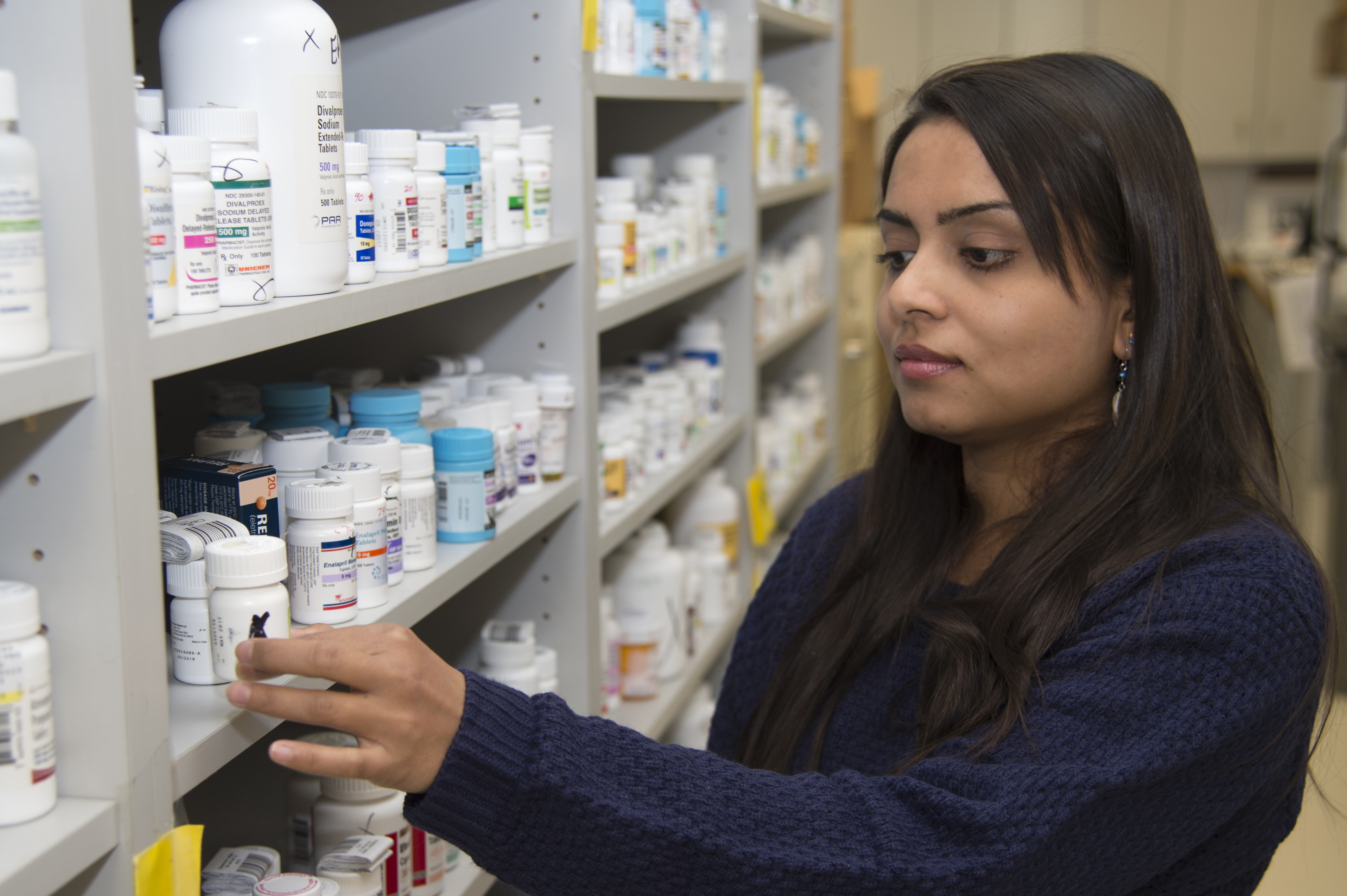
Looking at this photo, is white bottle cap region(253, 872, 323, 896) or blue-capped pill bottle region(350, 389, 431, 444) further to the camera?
blue-capped pill bottle region(350, 389, 431, 444)

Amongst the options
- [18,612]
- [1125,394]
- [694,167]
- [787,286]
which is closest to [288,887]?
[18,612]

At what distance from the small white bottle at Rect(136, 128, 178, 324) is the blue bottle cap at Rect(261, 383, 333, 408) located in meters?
0.42

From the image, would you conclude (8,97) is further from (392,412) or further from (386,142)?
(392,412)

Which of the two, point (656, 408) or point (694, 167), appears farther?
point (694, 167)

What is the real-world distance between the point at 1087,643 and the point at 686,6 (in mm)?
1471

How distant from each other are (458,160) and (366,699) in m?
0.65

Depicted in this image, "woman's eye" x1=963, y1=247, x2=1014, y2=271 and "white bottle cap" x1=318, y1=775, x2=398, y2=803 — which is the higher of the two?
"woman's eye" x1=963, y1=247, x2=1014, y2=271

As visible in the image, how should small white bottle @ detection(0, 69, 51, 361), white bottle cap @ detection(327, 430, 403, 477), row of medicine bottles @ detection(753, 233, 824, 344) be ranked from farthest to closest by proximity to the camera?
row of medicine bottles @ detection(753, 233, 824, 344) → white bottle cap @ detection(327, 430, 403, 477) → small white bottle @ detection(0, 69, 51, 361)

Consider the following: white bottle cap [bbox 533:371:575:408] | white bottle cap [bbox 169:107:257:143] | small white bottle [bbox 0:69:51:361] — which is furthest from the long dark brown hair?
small white bottle [bbox 0:69:51:361]

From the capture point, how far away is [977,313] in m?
1.17

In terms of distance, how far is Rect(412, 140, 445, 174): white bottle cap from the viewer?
122 centimetres

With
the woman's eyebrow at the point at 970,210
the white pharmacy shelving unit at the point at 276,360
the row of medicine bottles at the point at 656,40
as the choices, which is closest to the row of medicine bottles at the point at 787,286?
the white pharmacy shelving unit at the point at 276,360

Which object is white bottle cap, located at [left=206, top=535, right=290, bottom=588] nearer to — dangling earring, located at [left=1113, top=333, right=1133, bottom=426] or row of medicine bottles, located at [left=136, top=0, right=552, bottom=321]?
row of medicine bottles, located at [left=136, top=0, right=552, bottom=321]

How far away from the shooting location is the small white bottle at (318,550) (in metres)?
1.02
